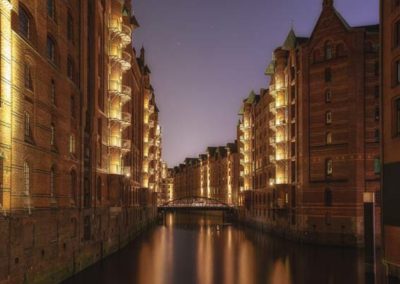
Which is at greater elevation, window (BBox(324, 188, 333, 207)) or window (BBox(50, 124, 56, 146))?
window (BBox(50, 124, 56, 146))

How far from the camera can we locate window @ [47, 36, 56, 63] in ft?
91.8

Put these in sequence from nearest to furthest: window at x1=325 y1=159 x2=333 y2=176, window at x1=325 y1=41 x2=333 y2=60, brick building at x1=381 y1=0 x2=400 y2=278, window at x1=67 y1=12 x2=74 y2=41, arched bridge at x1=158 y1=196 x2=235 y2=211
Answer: brick building at x1=381 y1=0 x2=400 y2=278, window at x1=67 y1=12 x2=74 y2=41, window at x1=325 y1=159 x2=333 y2=176, window at x1=325 y1=41 x2=333 y2=60, arched bridge at x1=158 y1=196 x2=235 y2=211

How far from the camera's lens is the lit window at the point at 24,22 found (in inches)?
920

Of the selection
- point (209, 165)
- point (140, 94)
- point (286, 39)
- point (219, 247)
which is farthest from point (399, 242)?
point (209, 165)

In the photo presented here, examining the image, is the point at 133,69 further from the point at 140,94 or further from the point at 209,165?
the point at 209,165

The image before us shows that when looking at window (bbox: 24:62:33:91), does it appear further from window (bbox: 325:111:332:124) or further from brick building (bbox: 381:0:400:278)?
window (bbox: 325:111:332:124)

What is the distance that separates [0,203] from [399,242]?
2079 centimetres

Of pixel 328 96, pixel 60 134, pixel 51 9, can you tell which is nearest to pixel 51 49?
pixel 51 9

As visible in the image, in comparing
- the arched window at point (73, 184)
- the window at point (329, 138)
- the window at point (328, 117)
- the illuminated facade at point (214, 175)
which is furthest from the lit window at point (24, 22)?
the illuminated facade at point (214, 175)

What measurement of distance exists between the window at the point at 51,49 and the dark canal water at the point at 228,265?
1291 cm

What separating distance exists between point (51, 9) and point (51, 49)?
2211 mm

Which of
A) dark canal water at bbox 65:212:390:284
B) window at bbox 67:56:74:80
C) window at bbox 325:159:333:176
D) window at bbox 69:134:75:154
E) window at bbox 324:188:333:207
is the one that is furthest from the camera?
window at bbox 325:159:333:176

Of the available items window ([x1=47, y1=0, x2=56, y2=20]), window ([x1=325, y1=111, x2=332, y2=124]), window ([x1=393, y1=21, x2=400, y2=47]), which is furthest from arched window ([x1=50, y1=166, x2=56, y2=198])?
window ([x1=325, y1=111, x2=332, y2=124])

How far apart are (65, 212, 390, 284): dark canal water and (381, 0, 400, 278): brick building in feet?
16.5
